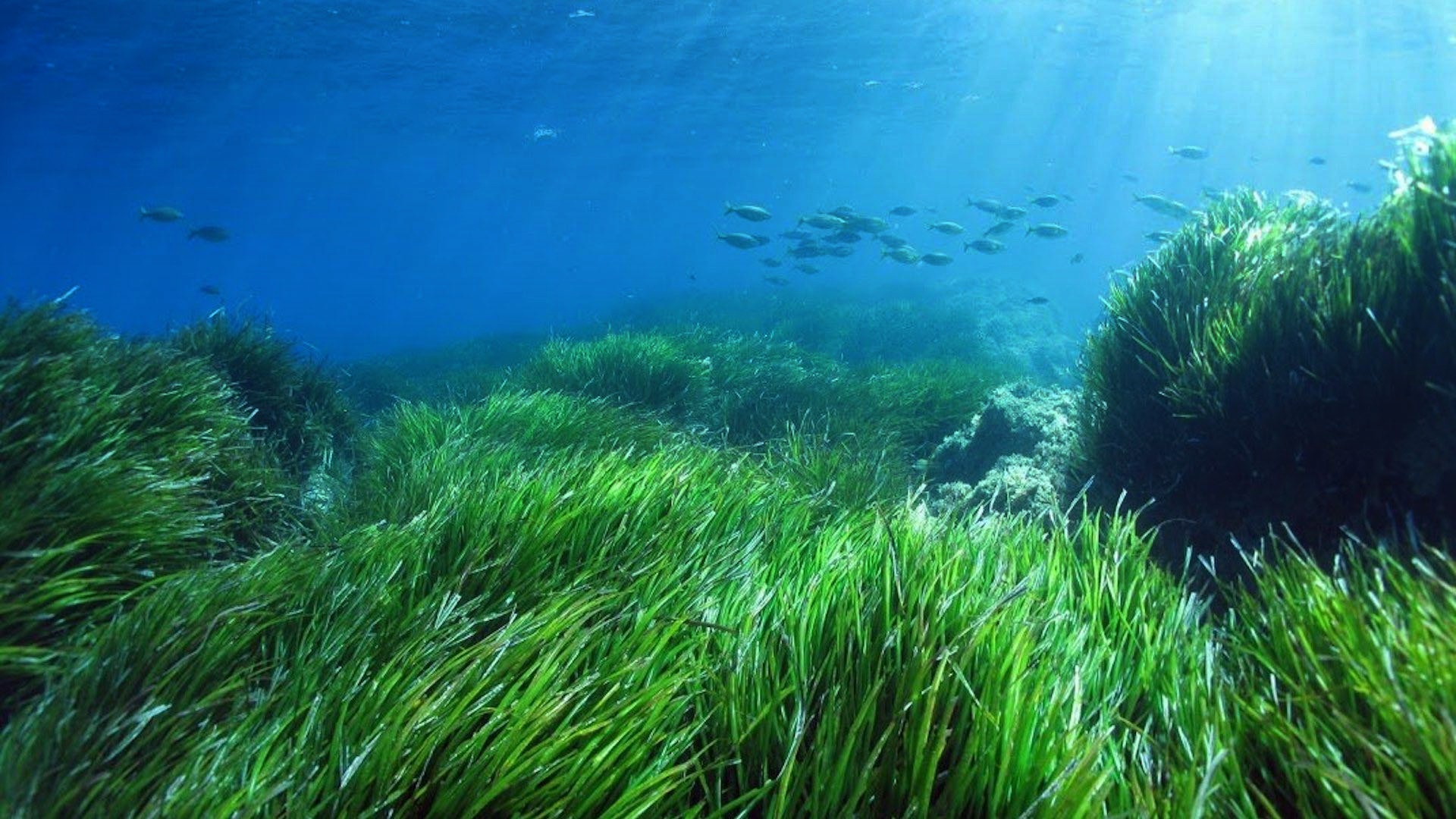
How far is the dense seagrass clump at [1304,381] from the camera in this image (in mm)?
3289

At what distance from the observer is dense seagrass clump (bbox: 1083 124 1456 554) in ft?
10.8

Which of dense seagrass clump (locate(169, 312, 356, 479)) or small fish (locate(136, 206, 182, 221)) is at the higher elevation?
dense seagrass clump (locate(169, 312, 356, 479))

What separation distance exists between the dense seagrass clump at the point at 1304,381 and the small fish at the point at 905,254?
1224 centimetres

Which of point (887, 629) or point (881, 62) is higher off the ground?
point (887, 629)

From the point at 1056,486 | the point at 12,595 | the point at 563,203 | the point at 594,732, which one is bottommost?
the point at 563,203

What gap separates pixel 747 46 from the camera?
111 feet

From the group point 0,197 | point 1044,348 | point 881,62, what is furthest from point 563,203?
point 1044,348

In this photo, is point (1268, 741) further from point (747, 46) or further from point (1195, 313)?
point (747, 46)

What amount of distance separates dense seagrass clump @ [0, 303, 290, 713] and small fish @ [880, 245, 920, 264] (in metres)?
14.9

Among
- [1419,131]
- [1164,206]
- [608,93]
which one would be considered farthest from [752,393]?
[608,93]

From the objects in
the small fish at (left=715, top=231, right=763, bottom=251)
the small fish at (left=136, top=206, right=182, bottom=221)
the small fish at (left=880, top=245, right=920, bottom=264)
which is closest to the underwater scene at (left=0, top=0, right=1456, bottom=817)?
the small fish at (left=715, top=231, right=763, bottom=251)

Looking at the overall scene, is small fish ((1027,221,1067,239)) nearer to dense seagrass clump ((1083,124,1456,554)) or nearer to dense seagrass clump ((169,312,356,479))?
dense seagrass clump ((1083,124,1456,554))

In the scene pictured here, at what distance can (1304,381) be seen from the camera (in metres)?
3.68

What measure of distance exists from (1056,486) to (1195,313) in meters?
1.66
